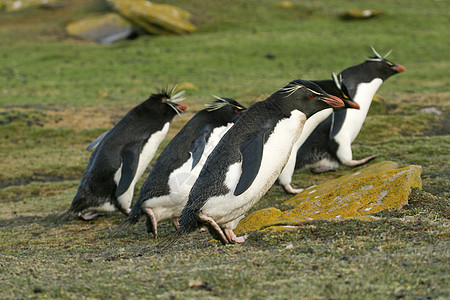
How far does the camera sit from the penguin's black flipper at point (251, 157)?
4297 mm

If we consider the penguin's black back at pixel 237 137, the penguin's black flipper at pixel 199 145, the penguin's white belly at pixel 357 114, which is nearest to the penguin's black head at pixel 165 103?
the penguin's black flipper at pixel 199 145

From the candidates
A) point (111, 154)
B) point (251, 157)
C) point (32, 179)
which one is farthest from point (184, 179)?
point (32, 179)

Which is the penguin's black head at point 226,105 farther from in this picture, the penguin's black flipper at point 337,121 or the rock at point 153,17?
the rock at point 153,17

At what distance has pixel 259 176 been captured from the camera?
4.47 m

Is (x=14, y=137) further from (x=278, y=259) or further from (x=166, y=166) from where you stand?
(x=278, y=259)

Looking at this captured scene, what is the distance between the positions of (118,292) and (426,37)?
1070 inches

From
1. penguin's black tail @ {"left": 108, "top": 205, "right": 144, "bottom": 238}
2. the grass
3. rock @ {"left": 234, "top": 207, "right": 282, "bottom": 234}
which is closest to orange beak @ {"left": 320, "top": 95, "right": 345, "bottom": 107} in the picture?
the grass

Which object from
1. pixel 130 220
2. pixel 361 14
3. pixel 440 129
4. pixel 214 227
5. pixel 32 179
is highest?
pixel 214 227

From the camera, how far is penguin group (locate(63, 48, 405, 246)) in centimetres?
455

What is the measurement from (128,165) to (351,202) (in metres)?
2.96

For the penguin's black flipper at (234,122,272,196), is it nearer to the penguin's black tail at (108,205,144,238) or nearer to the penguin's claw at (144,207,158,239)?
the penguin's claw at (144,207,158,239)

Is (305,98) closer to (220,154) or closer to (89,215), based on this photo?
(220,154)

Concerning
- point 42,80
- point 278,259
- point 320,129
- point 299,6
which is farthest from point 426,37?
point 278,259

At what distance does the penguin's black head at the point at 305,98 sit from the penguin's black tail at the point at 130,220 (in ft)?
7.40
